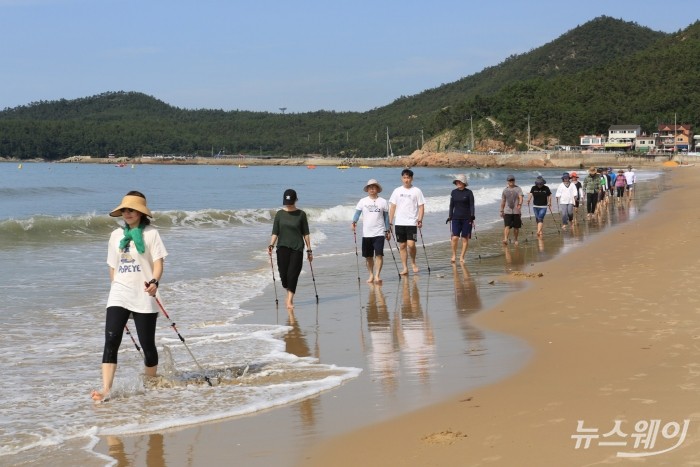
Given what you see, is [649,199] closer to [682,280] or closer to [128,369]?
[682,280]

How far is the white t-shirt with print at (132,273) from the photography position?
6.69m

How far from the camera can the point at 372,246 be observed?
43.0ft

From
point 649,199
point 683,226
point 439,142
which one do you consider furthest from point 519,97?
point 683,226

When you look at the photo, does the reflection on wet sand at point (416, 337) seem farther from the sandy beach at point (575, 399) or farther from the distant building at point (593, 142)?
the distant building at point (593, 142)

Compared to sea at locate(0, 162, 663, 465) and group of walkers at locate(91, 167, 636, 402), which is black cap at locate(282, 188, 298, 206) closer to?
group of walkers at locate(91, 167, 636, 402)

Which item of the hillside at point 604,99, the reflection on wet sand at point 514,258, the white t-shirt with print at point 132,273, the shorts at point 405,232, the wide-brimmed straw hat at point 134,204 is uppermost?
the hillside at point 604,99

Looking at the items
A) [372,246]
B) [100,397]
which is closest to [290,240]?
[372,246]

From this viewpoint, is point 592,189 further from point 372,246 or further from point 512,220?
point 372,246

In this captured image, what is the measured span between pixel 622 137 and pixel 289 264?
5806 inches

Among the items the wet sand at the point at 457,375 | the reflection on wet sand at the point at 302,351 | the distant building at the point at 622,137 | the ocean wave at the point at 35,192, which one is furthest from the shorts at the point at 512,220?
the distant building at the point at 622,137

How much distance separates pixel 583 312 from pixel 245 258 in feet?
30.5

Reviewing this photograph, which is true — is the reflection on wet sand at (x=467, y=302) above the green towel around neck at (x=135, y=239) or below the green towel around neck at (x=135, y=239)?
below

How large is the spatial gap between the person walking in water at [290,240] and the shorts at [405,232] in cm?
307

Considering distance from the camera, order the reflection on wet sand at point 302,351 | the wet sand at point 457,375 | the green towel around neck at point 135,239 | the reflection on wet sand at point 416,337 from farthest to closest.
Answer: the reflection on wet sand at point 416,337 → the green towel around neck at point 135,239 → the reflection on wet sand at point 302,351 → the wet sand at point 457,375
